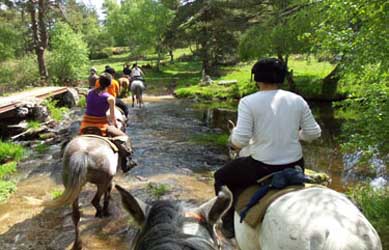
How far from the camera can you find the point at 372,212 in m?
5.88

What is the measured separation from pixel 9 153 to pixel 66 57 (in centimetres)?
1520

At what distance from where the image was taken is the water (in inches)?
239

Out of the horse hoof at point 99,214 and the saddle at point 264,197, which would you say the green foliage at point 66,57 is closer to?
the horse hoof at point 99,214

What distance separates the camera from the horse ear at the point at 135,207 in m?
2.05

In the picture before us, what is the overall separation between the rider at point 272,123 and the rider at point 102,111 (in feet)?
12.0

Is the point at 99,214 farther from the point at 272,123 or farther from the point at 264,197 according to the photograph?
the point at 272,123

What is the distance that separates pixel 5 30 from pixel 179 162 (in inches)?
750

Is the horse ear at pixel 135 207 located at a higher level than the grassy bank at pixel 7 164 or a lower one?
higher

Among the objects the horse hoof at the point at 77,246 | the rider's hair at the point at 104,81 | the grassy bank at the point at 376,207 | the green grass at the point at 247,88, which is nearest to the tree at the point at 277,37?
the green grass at the point at 247,88

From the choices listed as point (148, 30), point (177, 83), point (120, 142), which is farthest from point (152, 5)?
point (120, 142)

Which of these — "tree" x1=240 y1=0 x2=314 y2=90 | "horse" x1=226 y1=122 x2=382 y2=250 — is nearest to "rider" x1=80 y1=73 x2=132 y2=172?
"horse" x1=226 y1=122 x2=382 y2=250

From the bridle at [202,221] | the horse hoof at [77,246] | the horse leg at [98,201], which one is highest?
the bridle at [202,221]

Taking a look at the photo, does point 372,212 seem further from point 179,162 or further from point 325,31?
point 179,162

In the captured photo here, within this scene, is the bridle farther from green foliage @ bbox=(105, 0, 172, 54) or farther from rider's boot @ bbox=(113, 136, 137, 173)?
green foliage @ bbox=(105, 0, 172, 54)
